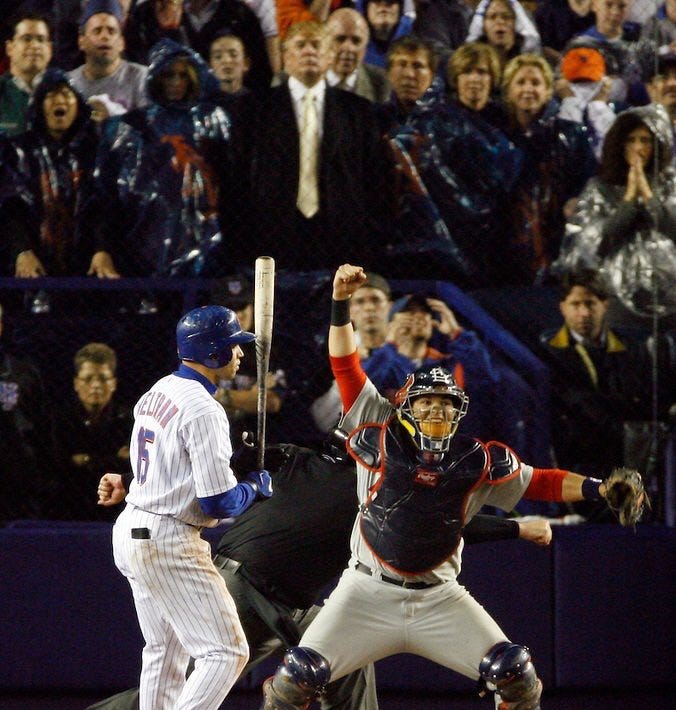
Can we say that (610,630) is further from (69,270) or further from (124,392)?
(69,270)

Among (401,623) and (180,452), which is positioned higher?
(180,452)

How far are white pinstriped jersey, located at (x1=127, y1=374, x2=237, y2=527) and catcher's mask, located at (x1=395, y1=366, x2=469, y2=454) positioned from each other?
64 centimetres

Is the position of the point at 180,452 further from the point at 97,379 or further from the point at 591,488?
the point at 97,379

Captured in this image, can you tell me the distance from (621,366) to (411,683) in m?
1.92

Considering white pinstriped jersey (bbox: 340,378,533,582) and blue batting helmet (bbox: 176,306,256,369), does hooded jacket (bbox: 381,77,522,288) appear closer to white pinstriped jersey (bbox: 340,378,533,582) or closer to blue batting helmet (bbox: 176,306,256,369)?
white pinstriped jersey (bbox: 340,378,533,582)

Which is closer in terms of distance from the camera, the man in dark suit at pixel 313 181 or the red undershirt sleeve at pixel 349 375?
the red undershirt sleeve at pixel 349 375

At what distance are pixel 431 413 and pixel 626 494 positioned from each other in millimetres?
696

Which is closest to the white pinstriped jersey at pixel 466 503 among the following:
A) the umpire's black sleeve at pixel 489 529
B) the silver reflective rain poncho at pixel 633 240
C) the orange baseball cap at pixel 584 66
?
the umpire's black sleeve at pixel 489 529

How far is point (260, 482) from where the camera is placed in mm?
4211

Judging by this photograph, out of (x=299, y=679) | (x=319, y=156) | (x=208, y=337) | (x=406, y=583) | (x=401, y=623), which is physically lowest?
(x=299, y=679)

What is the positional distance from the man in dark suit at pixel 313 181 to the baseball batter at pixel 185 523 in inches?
97.0

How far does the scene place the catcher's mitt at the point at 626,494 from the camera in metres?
4.16

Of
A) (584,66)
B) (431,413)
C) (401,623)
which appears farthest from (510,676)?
(584,66)

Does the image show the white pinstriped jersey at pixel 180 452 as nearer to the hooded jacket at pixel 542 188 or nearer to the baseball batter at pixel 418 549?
the baseball batter at pixel 418 549
